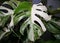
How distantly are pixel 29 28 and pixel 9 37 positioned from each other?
19 cm

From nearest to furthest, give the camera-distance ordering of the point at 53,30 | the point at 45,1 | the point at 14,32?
the point at 53,30, the point at 14,32, the point at 45,1

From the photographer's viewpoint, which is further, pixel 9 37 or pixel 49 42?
pixel 9 37

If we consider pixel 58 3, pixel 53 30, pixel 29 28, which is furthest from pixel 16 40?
pixel 58 3

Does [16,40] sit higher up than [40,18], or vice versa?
[40,18]

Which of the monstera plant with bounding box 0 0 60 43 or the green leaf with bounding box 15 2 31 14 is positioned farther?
the green leaf with bounding box 15 2 31 14

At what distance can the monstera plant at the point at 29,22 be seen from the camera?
3.21ft

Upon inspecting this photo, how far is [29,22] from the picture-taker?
1026 millimetres

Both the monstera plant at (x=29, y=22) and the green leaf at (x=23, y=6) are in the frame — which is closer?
the monstera plant at (x=29, y=22)

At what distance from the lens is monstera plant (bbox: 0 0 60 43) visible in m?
0.98

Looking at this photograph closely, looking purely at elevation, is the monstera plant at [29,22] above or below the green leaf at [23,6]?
below

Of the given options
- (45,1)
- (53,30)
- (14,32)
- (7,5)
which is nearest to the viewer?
(53,30)

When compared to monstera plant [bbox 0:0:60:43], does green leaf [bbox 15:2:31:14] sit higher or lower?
higher

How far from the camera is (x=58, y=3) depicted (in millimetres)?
1333

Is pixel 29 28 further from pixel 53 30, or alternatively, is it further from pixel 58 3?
pixel 58 3
